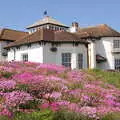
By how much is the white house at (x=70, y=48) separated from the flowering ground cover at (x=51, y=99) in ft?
87.1

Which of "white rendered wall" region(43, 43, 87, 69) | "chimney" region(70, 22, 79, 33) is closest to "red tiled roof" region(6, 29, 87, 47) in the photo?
"white rendered wall" region(43, 43, 87, 69)

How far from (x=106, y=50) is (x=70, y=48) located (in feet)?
27.9

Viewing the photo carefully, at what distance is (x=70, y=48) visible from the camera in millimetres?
45250

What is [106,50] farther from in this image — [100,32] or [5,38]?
[5,38]

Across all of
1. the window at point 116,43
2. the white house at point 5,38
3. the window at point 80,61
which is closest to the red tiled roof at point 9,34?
the white house at point 5,38

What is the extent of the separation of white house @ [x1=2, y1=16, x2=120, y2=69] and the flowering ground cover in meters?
26.5

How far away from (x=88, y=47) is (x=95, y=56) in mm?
1913

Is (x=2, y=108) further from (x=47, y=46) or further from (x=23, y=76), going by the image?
(x=47, y=46)

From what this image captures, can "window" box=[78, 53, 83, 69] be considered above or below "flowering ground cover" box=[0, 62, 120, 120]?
above

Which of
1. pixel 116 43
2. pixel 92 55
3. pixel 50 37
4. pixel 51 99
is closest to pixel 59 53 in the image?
pixel 50 37

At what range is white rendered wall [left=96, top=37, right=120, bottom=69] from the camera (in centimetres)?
5134

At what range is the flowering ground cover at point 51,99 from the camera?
11.5m

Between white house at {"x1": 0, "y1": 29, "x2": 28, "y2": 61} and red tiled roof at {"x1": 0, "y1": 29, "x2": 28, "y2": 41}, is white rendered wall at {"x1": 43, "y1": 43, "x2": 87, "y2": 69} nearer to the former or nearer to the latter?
white house at {"x1": 0, "y1": 29, "x2": 28, "y2": 61}

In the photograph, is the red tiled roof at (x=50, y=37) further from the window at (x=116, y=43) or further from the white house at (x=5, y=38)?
the white house at (x=5, y=38)
